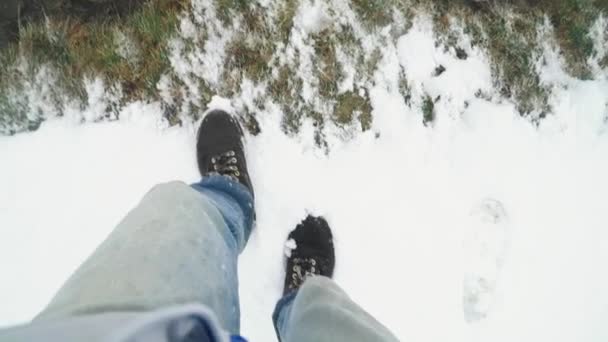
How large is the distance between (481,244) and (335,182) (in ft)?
2.56

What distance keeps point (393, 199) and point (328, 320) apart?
104 cm

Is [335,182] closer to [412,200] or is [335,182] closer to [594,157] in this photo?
[412,200]

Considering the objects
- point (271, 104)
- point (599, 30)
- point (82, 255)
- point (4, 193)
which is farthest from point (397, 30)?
point (4, 193)

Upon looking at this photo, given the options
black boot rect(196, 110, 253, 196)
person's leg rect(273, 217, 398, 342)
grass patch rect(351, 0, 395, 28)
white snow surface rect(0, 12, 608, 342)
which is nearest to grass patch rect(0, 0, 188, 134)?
white snow surface rect(0, 12, 608, 342)

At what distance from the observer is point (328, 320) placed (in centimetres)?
139

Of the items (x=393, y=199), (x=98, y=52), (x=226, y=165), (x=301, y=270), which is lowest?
(x=301, y=270)

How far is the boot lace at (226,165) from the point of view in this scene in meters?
2.19

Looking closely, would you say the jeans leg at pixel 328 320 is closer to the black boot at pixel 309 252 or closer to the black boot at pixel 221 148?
the black boot at pixel 309 252

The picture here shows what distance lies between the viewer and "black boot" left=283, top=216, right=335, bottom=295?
215 centimetres

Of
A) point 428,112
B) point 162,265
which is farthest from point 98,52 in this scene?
point 428,112

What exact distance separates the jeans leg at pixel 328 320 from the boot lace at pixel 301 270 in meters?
0.45

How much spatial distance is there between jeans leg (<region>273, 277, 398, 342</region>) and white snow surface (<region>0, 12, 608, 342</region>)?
65cm

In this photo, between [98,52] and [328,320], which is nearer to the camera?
[328,320]

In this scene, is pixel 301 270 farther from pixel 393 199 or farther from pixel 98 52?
pixel 98 52
